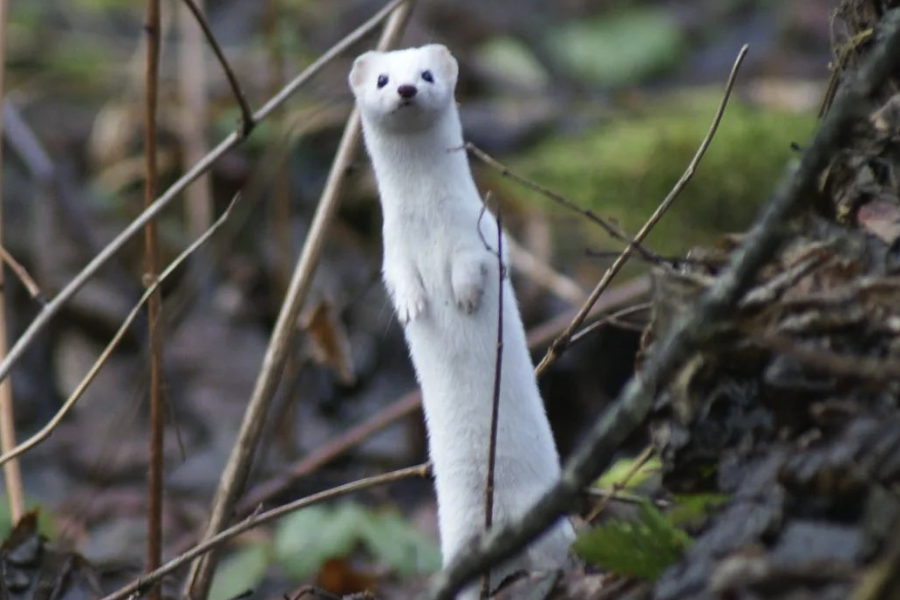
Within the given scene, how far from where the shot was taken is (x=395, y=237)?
110 inches

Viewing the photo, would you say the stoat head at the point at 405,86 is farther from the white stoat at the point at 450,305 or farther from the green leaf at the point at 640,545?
the green leaf at the point at 640,545

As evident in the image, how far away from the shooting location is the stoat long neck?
2.77 meters

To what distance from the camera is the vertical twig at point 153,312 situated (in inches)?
122

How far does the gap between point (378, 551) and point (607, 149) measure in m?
3.09

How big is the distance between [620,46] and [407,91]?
7.23 meters

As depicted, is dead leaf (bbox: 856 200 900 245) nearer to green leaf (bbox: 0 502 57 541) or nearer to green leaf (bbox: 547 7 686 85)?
green leaf (bbox: 0 502 57 541)

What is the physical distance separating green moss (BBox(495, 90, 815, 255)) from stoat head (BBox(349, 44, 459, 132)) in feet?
9.90

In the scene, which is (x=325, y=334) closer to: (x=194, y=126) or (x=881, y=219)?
(x=881, y=219)

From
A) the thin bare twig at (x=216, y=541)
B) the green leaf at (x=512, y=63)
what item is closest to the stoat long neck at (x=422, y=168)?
the thin bare twig at (x=216, y=541)

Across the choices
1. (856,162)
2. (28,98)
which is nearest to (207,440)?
(28,98)

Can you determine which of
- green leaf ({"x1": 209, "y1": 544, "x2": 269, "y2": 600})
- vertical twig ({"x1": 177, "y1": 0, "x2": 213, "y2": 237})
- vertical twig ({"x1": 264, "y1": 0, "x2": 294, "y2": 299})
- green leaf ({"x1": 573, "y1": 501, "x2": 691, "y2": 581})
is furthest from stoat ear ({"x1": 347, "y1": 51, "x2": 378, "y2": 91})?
vertical twig ({"x1": 177, "y1": 0, "x2": 213, "y2": 237})

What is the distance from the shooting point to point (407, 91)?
107 inches

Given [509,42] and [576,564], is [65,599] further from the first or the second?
[509,42]

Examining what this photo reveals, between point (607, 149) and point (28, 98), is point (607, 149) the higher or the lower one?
the lower one
